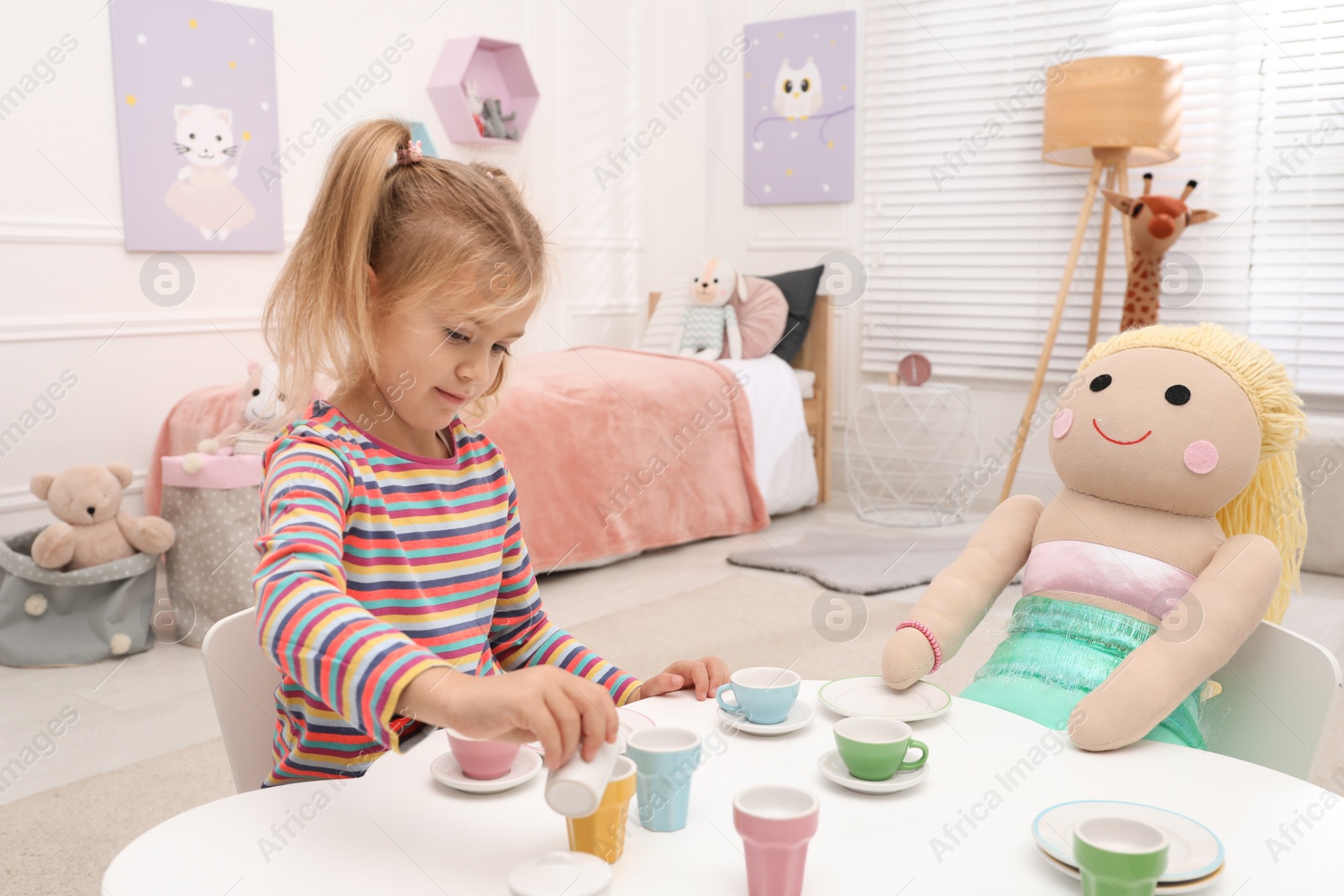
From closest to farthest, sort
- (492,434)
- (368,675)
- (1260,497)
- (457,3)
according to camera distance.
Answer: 1. (368,675)
2. (1260,497)
3. (492,434)
4. (457,3)

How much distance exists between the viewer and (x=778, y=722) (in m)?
0.96

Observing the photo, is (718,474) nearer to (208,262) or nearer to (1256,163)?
(208,262)

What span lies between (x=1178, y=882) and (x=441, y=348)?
2.28 ft

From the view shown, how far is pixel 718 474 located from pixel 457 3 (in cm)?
200

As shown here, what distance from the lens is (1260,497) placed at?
1292 millimetres

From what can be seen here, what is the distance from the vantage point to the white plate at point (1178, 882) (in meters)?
0.68

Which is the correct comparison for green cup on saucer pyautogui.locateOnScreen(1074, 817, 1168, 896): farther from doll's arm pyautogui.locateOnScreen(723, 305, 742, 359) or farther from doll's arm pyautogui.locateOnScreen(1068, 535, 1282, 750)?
doll's arm pyautogui.locateOnScreen(723, 305, 742, 359)

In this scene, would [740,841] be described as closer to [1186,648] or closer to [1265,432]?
[1186,648]

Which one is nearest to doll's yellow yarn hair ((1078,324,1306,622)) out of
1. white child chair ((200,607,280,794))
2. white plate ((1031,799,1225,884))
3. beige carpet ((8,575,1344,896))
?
beige carpet ((8,575,1344,896))

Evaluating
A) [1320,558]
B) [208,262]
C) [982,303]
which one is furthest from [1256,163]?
[208,262]

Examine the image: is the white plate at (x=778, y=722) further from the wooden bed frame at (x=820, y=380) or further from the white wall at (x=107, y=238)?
→ the wooden bed frame at (x=820, y=380)

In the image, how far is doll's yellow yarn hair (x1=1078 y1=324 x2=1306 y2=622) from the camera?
4.08 feet

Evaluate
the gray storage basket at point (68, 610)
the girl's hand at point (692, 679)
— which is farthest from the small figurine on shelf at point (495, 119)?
the girl's hand at point (692, 679)

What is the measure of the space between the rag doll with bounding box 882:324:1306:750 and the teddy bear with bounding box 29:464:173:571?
2009 millimetres
